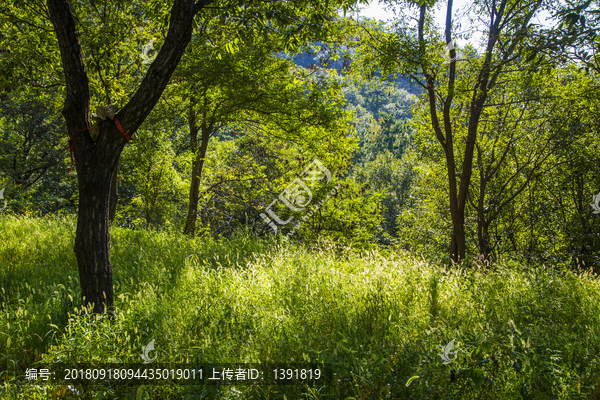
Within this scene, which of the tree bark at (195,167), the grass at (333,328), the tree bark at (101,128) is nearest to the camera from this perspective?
the grass at (333,328)

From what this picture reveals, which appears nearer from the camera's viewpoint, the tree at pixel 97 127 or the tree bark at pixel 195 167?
the tree at pixel 97 127

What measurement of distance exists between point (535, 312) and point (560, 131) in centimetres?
993

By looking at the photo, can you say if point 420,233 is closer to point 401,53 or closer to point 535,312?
point 401,53

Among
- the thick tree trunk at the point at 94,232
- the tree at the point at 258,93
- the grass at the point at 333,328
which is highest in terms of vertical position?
the tree at the point at 258,93

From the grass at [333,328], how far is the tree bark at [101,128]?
18.9 inches

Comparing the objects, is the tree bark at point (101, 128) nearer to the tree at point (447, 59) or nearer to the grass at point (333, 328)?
the grass at point (333, 328)

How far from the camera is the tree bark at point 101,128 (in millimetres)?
3826

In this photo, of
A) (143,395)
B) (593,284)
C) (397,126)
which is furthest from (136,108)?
(397,126)

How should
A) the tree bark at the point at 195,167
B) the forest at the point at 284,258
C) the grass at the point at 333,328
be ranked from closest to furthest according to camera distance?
the grass at the point at 333,328 → the forest at the point at 284,258 → the tree bark at the point at 195,167

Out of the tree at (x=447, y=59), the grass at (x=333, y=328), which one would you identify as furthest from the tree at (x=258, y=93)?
the grass at (x=333, y=328)

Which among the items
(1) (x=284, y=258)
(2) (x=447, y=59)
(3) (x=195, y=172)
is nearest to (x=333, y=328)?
(1) (x=284, y=258)

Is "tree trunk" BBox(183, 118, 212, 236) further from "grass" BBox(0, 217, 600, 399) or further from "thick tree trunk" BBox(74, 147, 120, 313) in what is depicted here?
"thick tree trunk" BBox(74, 147, 120, 313)

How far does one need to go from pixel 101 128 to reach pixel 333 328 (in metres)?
3.33

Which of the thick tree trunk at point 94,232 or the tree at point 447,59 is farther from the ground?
the tree at point 447,59
